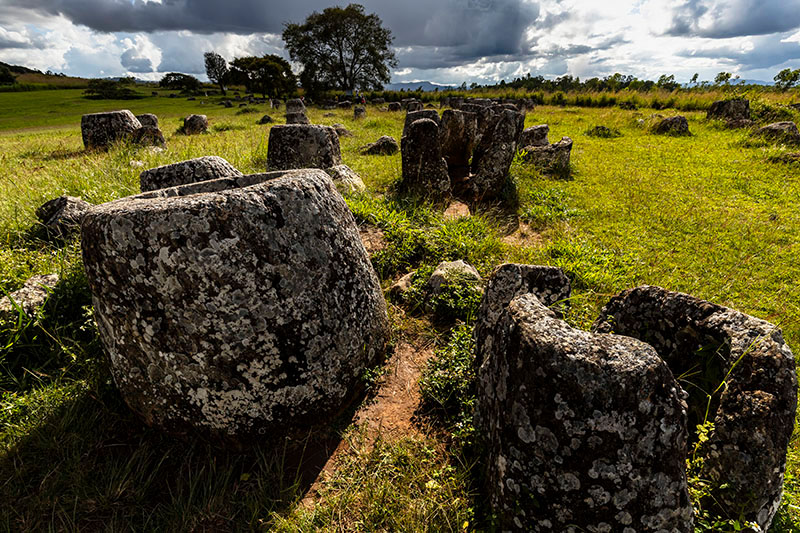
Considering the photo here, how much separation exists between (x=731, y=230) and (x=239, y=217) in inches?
308

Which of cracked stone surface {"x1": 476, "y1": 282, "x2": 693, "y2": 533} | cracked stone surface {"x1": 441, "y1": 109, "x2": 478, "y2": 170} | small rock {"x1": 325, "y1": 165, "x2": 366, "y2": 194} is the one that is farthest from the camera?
cracked stone surface {"x1": 441, "y1": 109, "x2": 478, "y2": 170}

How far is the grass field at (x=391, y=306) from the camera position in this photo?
227 centimetres

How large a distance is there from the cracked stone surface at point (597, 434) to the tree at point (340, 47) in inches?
2106

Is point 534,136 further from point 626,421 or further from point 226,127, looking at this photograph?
point 226,127

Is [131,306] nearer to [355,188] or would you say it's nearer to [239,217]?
[239,217]

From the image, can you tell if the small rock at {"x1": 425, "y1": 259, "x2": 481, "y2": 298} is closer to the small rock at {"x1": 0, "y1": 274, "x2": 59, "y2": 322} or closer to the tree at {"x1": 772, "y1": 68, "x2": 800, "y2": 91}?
the small rock at {"x1": 0, "y1": 274, "x2": 59, "y2": 322}

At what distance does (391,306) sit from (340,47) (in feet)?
183

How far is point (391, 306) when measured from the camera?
420 centimetres

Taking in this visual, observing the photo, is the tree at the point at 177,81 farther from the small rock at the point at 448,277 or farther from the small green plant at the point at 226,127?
the small rock at the point at 448,277

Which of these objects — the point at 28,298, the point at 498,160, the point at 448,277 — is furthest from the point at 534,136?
the point at 28,298

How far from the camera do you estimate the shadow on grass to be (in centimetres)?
222

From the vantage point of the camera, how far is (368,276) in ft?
10.0

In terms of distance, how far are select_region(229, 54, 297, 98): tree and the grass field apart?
3972cm

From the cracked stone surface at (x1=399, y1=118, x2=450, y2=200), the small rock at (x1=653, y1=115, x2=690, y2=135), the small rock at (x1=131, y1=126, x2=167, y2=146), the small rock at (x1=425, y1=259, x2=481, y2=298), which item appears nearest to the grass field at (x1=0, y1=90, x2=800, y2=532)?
the small rock at (x1=425, y1=259, x2=481, y2=298)
